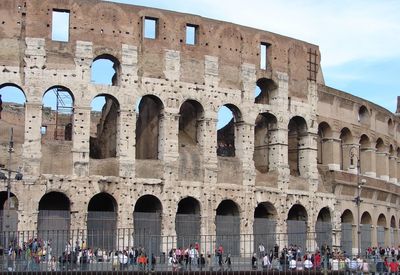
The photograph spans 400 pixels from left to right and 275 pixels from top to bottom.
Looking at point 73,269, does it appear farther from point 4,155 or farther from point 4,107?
point 4,107

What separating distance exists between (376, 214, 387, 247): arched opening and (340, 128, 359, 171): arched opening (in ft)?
12.8

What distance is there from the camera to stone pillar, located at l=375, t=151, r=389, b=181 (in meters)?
42.4

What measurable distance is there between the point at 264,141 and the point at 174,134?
6163mm

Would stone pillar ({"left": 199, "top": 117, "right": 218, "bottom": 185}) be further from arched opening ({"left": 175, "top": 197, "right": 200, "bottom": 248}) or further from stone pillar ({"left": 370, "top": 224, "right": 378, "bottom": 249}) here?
stone pillar ({"left": 370, "top": 224, "right": 378, "bottom": 249})

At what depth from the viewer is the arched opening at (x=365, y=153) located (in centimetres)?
4098

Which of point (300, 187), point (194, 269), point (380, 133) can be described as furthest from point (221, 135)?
point (194, 269)

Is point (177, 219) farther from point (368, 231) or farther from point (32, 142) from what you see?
point (368, 231)

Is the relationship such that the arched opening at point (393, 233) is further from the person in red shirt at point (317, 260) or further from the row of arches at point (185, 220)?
the person in red shirt at point (317, 260)

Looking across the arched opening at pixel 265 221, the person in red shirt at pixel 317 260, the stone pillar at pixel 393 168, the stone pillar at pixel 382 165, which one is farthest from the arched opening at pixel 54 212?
the stone pillar at pixel 393 168

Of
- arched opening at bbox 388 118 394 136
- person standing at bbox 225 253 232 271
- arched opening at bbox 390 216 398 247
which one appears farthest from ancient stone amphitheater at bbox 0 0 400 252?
person standing at bbox 225 253 232 271

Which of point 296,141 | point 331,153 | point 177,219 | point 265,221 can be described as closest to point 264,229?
point 265,221

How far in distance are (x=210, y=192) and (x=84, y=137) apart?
5.59 metres

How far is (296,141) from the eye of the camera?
1469 inches

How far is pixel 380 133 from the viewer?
42.3 m
